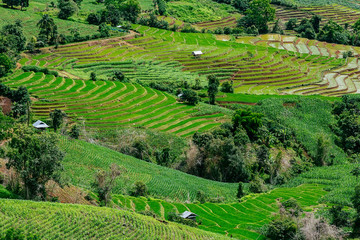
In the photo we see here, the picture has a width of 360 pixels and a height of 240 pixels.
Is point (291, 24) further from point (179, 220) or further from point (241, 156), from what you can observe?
point (179, 220)

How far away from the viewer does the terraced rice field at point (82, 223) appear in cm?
3712

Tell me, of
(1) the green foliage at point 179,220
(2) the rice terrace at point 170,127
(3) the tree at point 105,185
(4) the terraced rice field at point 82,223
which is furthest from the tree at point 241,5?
(4) the terraced rice field at point 82,223

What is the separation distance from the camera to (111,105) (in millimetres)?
84000

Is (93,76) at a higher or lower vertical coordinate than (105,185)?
lower

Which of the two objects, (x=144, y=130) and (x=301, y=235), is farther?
(x=144, y=130)

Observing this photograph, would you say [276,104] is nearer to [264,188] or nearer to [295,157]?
[295,157]

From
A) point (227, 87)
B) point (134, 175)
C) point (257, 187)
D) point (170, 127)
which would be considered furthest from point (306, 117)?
point (134, 175)

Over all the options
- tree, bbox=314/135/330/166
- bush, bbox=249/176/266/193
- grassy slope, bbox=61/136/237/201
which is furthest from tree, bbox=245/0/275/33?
grassy slope, bbox=61/136/237/201

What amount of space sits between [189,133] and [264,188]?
1695cm

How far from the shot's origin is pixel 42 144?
43312 mm

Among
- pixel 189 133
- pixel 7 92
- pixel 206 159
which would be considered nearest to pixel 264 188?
pixel 206 159

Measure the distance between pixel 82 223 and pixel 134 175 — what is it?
2266cm

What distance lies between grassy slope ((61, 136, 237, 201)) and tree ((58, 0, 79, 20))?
246 ft

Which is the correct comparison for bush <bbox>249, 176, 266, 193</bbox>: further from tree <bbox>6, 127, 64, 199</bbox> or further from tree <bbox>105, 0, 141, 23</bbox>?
tree <bbox>105, 0, 141, 23</bbox>
